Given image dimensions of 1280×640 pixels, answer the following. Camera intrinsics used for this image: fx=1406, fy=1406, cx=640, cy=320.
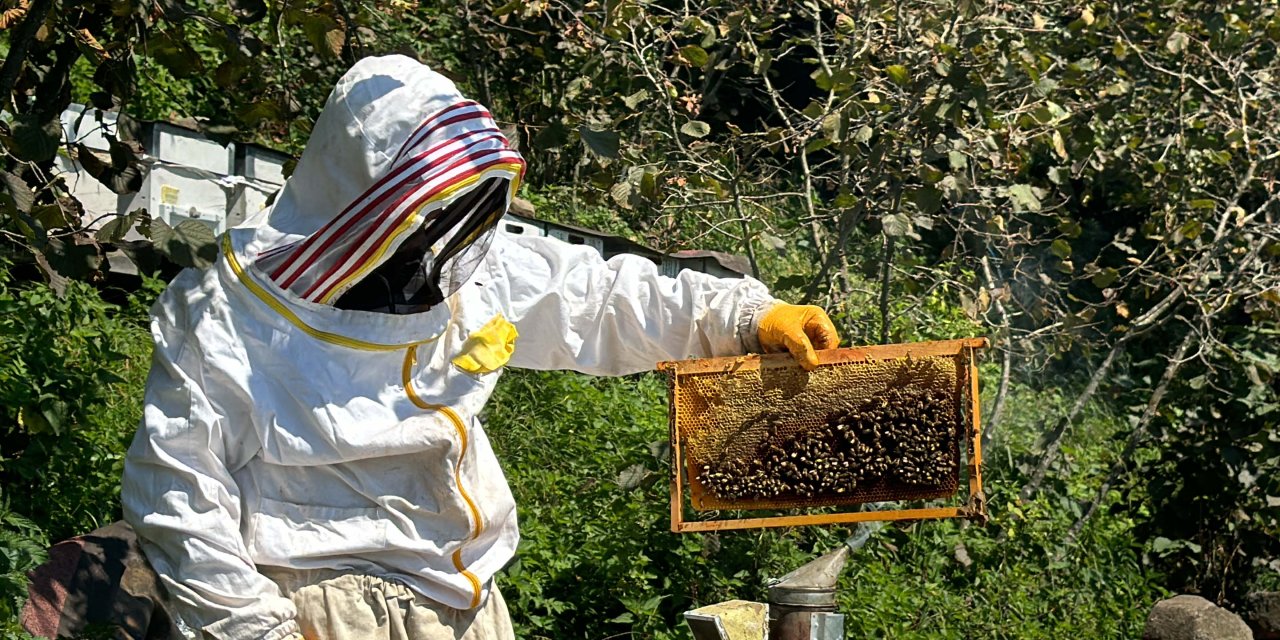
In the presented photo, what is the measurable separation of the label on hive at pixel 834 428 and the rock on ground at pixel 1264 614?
12.4ft

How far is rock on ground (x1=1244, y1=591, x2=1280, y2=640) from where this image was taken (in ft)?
21.5

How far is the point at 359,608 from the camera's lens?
2.90m

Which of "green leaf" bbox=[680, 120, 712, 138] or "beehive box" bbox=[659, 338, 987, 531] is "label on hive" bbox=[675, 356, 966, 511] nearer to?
"beehive box" bbox=[659, 338, 987, 531]

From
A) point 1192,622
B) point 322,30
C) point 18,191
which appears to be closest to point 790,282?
point 322,30

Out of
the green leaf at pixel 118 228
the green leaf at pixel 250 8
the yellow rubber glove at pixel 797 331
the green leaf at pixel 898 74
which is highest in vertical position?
the green leaf at pixel 898 74

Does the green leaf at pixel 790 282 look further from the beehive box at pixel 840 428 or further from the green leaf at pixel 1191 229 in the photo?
the green leaf at pixel 1191 229

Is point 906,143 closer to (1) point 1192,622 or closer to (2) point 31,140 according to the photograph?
(1) point 1192,622

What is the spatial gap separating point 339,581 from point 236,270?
26.6 inches

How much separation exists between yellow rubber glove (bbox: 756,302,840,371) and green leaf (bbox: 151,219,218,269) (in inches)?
50.4

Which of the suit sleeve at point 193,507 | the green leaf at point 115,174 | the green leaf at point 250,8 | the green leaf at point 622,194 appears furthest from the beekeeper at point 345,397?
the green leaf at point 622,194

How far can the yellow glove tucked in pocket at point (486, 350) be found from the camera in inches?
122

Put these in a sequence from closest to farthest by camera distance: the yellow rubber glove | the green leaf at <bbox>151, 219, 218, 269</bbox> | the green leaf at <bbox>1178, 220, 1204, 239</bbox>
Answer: the green leaf at <bbox>151, 219, 218, 269</bbox> → the yellow rubber glove → the green leaf at <bbox>1178, 220, 1204, 239</bbox>

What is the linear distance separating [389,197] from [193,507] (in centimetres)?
73

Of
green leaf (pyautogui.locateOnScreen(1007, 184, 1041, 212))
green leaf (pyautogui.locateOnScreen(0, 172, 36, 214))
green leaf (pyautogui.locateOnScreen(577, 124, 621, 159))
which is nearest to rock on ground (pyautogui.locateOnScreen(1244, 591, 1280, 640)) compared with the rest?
green leaf (pyautogui.locateOnScreen(1007, 184, 1041, 212))
